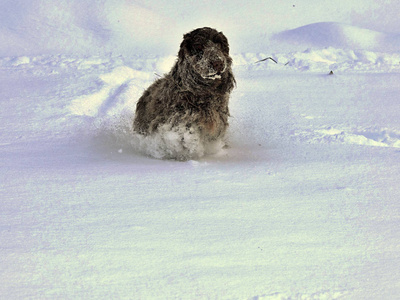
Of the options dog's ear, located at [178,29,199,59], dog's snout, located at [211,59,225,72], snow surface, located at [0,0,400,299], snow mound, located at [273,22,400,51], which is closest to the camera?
snow surface, located at [0,0,400,299]

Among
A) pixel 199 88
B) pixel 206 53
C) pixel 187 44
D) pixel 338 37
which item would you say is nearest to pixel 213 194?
pixel 199 88

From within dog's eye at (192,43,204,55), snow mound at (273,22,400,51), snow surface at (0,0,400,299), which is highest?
snow mound at (273,22,400,51)

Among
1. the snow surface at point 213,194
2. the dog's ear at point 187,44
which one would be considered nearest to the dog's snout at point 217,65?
the dog's ear at point 187,44

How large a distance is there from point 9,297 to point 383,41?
9.05 metres

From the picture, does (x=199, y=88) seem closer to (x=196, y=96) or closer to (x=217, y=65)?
(x=196, y=96)

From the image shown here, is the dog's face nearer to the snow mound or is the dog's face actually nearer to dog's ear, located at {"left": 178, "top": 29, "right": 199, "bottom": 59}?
dog's ear, located at {"left": 178, "top": 29, "right": 199, "bottom": 59}

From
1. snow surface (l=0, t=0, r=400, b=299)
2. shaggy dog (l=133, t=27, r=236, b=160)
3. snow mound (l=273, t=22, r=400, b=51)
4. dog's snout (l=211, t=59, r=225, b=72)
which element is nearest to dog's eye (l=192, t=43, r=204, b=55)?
shaggy dog (l=133, t=27, r=236, b=160)

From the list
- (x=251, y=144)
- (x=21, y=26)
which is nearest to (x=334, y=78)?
(x=251, y=144)

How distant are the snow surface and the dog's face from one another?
2.66ft

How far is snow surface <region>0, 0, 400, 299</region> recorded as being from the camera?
2.35 m

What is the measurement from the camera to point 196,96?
4.75m

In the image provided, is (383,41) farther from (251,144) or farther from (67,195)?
(67,195)

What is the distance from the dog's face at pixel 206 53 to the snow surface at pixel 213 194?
81cm

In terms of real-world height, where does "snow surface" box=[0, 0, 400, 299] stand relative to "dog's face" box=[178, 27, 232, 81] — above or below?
below
